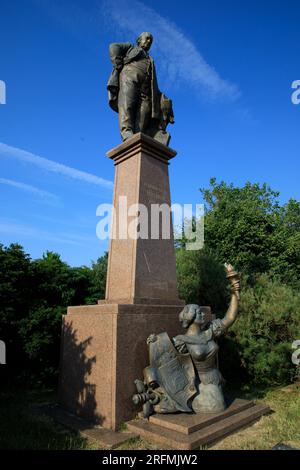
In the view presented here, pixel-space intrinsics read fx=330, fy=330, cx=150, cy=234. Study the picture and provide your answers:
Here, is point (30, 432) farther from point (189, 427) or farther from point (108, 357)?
point (189, 427)

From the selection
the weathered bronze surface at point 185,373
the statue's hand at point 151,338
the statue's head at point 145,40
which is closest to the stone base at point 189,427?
the weathered bronze surface at point 185,373

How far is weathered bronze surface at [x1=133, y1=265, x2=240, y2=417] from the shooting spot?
3.85 metres

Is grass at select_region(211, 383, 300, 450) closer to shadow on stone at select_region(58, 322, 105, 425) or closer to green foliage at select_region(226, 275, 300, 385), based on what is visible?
green foliage at select_region(226, 275, 300, 385)

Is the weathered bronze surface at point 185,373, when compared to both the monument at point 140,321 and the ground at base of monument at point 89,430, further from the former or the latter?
the ground at base of monument at point 89,430

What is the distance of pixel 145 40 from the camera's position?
6.24 metres

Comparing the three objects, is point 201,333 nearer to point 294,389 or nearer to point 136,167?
point 136,167

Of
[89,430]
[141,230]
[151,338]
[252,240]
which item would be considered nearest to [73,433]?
[89,430]

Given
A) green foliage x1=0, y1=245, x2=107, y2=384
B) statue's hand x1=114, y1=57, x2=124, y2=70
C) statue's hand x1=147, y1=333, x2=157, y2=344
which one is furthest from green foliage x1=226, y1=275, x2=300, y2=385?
statue's hand x1=114, y1=57, x2=124, y2=70

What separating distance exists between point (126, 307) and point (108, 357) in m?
0.62

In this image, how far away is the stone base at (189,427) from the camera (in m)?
3.21

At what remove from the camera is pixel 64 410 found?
455cm

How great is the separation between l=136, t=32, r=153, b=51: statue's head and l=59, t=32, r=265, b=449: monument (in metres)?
0.02

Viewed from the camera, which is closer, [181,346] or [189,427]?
[189,427]

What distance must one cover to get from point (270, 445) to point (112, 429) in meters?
1.68
